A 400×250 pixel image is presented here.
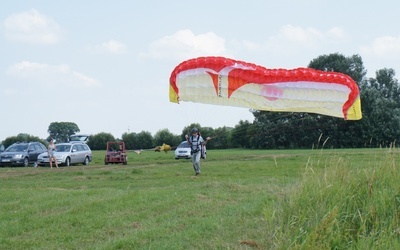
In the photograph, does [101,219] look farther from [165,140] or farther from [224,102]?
[165,140]

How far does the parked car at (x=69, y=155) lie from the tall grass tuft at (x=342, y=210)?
2586 centimetres

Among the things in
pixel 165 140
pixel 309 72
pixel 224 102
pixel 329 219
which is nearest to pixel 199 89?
pixel 224 102

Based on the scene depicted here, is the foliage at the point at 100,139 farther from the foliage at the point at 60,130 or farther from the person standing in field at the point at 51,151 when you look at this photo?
the person standing in field at the point at 51,151

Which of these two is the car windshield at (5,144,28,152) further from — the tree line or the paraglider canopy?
the tree line

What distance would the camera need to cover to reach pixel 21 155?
33719 millimetres

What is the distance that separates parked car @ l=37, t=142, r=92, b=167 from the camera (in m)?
33.3

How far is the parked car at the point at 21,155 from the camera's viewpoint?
33.4 meters

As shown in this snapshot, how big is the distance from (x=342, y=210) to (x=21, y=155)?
2878 centimetres

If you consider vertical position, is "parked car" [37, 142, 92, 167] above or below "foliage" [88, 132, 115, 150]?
below

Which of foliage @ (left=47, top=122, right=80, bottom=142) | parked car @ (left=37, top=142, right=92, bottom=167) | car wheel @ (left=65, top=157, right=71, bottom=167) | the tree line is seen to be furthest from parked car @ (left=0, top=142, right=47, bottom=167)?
foliage @ (left=47, top=122, right=80, bottom=142)

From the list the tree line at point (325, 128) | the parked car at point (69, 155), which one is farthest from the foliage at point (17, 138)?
the parked car at point (69, 155)

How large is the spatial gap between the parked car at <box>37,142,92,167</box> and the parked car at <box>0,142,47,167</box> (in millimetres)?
913

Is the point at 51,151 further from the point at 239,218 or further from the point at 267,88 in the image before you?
the point at 239,218

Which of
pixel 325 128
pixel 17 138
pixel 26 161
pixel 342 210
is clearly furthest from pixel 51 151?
pixel 17 138
